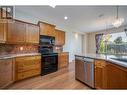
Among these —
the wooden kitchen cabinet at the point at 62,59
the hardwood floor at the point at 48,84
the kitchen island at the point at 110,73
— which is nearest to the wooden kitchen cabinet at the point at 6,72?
the hardwood floor at the point at 48,84

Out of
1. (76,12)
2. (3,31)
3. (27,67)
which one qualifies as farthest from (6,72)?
(76,12)

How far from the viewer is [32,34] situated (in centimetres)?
411

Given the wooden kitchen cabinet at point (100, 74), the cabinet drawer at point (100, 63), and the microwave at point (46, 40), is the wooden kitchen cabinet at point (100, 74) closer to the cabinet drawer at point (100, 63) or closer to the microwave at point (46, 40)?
the cabinet drawer at point (100, 63)

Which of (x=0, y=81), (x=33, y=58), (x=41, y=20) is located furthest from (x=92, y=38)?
(x=0, y=81)

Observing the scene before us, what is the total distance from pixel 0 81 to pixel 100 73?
217 centimetres

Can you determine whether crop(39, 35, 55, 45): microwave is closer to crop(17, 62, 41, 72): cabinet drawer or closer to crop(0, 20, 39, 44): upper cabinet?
crop(0, 20, 39, 44): upper cabinet

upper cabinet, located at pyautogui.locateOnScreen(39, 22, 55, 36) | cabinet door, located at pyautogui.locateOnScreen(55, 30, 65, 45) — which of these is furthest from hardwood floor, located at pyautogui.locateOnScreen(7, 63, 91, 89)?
cabinet door, located at pyautogui.locateOnScreen(55, 30, 65, 45)

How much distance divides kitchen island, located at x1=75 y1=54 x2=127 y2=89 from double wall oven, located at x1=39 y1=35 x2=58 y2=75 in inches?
81.0

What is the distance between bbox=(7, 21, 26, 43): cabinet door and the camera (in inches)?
133

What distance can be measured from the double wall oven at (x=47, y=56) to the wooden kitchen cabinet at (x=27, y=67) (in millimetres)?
228

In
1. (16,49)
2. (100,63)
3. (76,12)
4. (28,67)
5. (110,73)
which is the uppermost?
(76,12)

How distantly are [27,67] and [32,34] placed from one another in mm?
1133

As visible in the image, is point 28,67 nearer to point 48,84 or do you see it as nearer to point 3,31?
point 48,84
